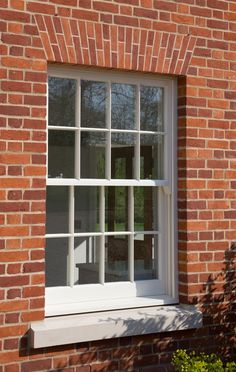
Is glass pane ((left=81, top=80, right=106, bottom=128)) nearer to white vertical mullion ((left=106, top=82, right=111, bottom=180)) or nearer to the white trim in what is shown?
white vertical mullion ((left=106, top=82, right=111, bottom=180))

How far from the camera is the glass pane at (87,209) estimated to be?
17.6 feet

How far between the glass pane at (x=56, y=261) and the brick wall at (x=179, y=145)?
27 cm

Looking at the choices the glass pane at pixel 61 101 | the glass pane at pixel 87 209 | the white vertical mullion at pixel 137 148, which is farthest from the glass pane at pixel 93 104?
the glass pane at pixel 87 209

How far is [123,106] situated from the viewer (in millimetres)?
5598

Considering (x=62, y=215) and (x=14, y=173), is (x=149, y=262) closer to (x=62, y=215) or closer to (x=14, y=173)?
→ (x=62, y=215)

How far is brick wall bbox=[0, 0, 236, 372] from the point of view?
15.9 feet

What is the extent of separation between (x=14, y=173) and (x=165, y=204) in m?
1.61

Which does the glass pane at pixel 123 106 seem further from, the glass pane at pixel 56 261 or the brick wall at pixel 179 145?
the glass pane at pixel 56 261

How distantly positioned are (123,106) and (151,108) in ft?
1.03

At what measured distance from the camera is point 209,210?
5777 mm

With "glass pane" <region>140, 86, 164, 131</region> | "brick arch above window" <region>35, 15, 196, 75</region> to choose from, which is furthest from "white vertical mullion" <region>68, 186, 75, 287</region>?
"brick arch above window" <region>35, 15, 196, 75</region>

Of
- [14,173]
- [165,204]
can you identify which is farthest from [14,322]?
[165,204]

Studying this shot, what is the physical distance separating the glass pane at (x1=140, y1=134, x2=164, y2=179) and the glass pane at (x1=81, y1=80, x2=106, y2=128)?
1.54 ft

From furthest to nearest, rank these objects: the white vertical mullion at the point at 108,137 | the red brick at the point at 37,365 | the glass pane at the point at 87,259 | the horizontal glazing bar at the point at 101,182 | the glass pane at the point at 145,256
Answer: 1. the glass pane at the point at 145,256
2. the white vertical mullion at the point at 108,137
3. the glass pane at the point at 87,259
4. the horizontal glazing bar at the point at 101,182
5. the red brick at the point at 37,365
